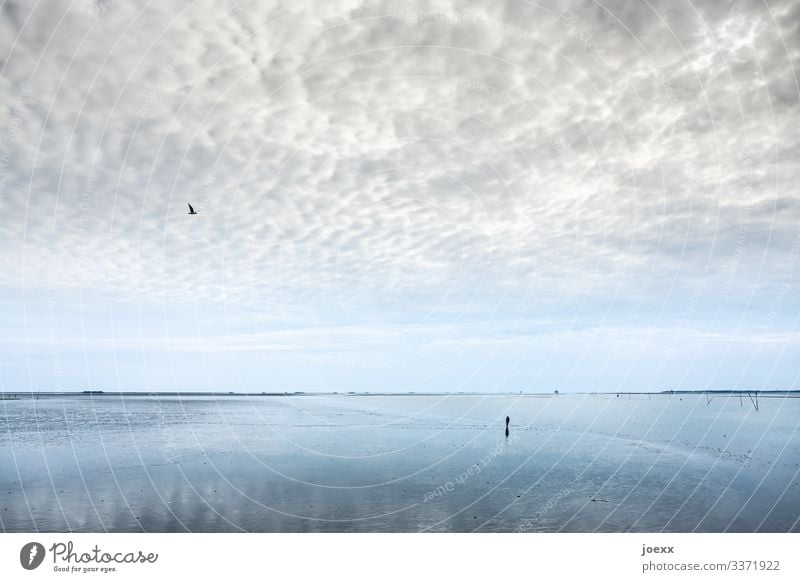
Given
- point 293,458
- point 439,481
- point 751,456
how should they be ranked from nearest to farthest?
point 439,481
point 293,458
point 751,456

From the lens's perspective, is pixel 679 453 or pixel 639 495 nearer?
pixel 639 495

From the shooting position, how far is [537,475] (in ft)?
106

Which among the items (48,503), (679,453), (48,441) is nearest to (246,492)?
(48,503)

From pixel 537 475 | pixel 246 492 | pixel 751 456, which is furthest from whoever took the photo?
pixel 751 456

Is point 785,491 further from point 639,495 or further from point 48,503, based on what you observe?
point 48,503

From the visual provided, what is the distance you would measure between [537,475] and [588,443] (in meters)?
21.6

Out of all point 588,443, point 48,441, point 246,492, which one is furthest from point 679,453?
point 48,441

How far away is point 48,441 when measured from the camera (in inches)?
1881
